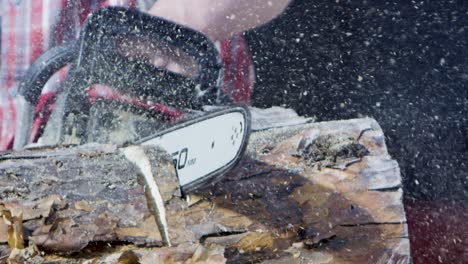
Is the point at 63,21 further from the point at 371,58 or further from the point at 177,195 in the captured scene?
the point at 371,58

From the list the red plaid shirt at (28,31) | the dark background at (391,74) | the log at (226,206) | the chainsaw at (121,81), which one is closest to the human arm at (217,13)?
the red plaid shirt at (28,31)

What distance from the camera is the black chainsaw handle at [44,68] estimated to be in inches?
61.7

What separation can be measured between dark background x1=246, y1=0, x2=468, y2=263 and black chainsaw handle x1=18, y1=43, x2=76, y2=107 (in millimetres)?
1356

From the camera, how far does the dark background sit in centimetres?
293

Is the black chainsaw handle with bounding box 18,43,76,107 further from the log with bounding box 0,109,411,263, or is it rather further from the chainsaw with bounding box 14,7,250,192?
the log with bounding box 0,109,411,263

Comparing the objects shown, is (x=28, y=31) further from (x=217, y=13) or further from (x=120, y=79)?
(x=120, y=79)

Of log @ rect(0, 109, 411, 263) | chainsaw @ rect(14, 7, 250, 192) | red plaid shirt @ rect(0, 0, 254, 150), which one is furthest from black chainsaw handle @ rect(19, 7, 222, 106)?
red plaid shirt @ rect(0, 0, 254, 150)

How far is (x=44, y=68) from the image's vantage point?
1609 mm

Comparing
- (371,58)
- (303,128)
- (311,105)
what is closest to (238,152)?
(303,128)

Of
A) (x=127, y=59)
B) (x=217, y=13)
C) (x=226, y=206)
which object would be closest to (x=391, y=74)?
(x=217, y=13)

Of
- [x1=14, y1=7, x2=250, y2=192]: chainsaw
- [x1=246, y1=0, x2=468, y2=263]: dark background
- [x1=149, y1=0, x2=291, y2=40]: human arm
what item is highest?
[x1=14, y1=7, x2=250, y2=192]: chainsaw

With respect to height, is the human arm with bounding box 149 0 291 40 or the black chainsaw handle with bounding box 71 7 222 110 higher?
the black chainsaw handle with bounding box 71 7 222 110

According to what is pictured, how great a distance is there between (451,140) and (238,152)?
223 centimetres

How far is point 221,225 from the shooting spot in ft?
3.10
